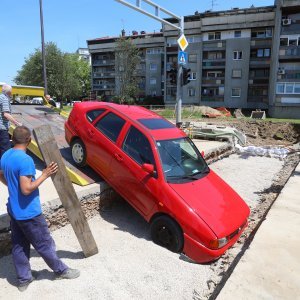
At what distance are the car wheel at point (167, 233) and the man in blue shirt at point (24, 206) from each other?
1696mm

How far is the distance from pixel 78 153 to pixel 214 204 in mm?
3064

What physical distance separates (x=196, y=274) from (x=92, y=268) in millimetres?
1388

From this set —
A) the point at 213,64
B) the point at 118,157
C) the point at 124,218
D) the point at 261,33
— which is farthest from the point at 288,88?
the point at 118,157

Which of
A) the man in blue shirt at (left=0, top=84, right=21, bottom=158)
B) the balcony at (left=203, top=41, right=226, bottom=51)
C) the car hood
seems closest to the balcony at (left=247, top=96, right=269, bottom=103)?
the balcony at (left=203, top=41, right=226, bottom=51)

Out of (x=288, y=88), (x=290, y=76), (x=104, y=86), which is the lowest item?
(x=288, y=88)

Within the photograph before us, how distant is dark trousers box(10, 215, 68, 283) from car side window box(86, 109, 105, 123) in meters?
3.18

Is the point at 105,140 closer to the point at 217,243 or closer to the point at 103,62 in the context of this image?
the point at 217,243

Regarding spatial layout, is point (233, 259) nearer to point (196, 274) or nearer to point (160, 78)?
point (196, 274)

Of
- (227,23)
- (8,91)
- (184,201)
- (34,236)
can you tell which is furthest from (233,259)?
(227,23)

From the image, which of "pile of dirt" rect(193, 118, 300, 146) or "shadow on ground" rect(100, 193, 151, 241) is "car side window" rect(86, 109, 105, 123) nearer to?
"shadow on ground" rect(100, 193, 151, 241)

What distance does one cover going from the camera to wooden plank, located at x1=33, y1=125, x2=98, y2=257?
3.73 metres

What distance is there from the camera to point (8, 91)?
6270 millimetres

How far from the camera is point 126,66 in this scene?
5572cm

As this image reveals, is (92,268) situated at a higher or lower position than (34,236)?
lower
